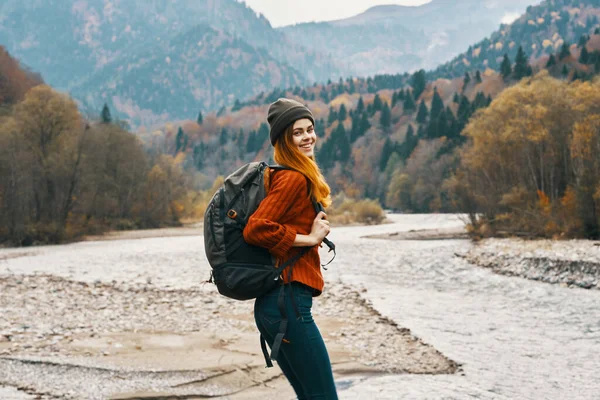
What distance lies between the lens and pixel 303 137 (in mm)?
3031

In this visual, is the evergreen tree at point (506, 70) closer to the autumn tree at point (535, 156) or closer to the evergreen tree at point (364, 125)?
the evergreen tree at point (364, 125)

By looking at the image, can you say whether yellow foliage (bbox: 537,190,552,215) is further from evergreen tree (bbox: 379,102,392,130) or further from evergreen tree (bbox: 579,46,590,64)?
evergreen tree (bbox: 379,102,392,130)

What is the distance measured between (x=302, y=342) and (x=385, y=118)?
129756mm

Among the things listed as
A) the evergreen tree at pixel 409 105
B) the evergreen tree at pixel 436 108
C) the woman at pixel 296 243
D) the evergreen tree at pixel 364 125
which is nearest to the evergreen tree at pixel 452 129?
the evergreen tree at pixel 436 108

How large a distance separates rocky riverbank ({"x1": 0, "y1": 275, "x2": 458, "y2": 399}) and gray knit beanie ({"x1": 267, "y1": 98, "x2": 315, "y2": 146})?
4.12 m

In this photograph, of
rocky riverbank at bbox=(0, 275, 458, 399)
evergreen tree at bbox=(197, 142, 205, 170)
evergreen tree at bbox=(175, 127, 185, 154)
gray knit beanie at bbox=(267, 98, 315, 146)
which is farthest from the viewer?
evergreen tree at bbox=(175, 127, 185, 154)

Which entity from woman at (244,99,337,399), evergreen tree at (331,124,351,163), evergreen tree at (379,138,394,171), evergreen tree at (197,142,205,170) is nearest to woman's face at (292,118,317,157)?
woman at (244,99,337,399)

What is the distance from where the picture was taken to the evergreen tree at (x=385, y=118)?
426 feet

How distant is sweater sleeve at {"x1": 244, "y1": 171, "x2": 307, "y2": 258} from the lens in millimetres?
2814

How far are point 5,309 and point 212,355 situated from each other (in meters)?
5.12

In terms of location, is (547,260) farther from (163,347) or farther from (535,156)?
(163,347)

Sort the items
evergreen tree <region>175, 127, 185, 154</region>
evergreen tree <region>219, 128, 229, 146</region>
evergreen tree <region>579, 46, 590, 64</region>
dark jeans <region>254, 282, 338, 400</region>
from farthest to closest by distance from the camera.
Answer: evergreen tree <region>175, 127, 185, 154</region>, evergreen tree <region>219, 128, 229, 146</region>, evergreen tree <region>579, 46, 590, 64</region>, dark jeans <region>254, 282, 338, 400</region>

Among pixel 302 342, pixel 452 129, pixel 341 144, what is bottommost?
pixel 302 342

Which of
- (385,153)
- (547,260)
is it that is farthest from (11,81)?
(385,153)
